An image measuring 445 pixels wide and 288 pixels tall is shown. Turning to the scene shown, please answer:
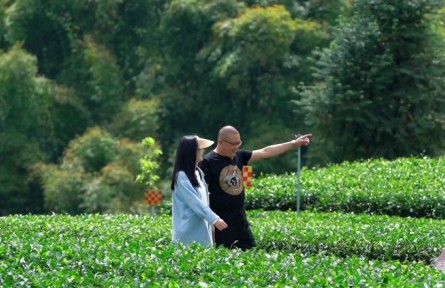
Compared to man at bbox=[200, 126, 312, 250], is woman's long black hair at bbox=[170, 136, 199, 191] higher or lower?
higher

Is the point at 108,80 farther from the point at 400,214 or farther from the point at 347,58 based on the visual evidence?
the point at 400,214

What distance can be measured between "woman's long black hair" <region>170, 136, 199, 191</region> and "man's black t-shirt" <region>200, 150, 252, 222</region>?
17.7 inches

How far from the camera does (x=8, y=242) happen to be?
977 centimetres

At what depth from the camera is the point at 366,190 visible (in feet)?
56.6

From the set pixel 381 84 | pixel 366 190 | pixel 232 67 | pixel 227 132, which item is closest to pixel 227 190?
pixel 227 132

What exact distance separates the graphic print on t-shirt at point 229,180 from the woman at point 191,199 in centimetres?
23

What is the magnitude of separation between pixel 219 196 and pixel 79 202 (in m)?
24.6

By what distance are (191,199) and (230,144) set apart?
2.24 ft

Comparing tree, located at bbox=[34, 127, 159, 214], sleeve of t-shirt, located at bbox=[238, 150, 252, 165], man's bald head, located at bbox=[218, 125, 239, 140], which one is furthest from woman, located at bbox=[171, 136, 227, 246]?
tree, located at bbox=[34, 127, 159, 214]

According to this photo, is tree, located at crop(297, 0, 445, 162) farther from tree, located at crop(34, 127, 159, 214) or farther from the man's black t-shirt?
the man's black t-shirt

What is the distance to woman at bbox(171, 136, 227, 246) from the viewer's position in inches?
389

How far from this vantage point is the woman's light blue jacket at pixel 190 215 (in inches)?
389

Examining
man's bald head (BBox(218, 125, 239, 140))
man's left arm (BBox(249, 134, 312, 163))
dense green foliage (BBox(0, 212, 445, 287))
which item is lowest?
dense green foliage (BBox(0, 212, 445, 287))

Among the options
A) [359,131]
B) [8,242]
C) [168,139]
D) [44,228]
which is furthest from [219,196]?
[168,139]
